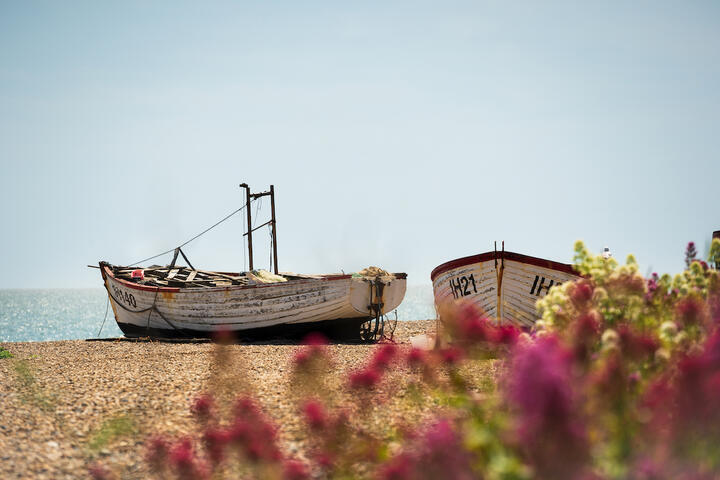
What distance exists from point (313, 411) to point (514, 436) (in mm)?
1200

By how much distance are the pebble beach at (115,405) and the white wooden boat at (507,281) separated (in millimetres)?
3200

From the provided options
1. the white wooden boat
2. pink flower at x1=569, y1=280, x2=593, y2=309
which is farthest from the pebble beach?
the white wooden boat

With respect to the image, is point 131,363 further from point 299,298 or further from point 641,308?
point 641,308

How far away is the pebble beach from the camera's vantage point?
4.88 meters

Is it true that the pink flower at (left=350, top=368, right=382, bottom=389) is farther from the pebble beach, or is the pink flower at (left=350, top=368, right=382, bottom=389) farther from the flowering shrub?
the pebble beach

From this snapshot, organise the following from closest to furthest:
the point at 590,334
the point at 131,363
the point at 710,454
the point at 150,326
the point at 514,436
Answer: the point at 514,436
the point at 710,454
the point at 590,334
the point at 131,363
the point at 150,326

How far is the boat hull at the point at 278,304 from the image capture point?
55.0 ft

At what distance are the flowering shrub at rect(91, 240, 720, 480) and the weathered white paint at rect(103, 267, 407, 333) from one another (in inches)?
449

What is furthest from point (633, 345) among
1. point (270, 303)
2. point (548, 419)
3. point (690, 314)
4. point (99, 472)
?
point (270, 303)

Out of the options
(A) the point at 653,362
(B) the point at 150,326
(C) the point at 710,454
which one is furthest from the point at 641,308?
(B) the point at 150,326

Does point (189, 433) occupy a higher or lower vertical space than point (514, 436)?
lower

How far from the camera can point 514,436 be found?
93.7 inches

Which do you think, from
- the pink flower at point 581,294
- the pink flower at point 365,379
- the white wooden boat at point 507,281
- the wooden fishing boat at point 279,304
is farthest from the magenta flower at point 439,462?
the wooden fishing boat at point 279,304

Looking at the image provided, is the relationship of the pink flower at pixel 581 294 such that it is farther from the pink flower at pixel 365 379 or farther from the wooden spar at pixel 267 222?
the wooden spar at pixel 267 222
